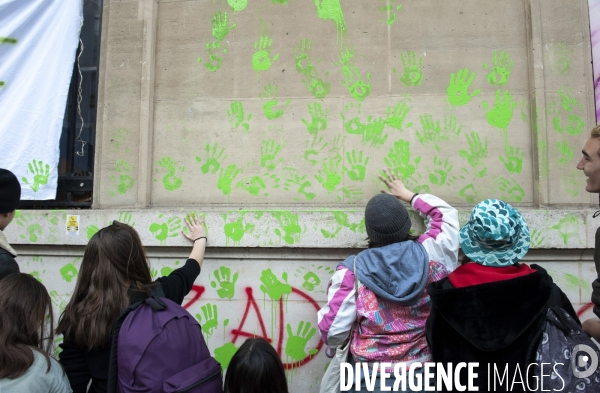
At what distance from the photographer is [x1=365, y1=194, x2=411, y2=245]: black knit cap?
8.47 feet

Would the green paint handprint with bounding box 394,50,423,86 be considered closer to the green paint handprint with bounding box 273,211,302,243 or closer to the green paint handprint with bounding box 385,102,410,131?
the green paint handprint with bounding box 385,102,410,131

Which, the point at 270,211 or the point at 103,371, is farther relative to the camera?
the point at 270,211

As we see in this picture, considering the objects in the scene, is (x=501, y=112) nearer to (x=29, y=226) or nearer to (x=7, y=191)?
(x=7, y=191)

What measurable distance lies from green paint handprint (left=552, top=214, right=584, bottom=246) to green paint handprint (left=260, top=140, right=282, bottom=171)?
2.27 metres

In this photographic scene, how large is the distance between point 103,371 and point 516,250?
2.08 m

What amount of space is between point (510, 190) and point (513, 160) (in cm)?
25

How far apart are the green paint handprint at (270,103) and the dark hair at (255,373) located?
2312 millimetres

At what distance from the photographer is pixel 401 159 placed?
3793 mm

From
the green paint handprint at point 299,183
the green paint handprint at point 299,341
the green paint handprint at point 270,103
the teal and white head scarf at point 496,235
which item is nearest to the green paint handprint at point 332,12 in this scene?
the green paint handprint at point 270,103

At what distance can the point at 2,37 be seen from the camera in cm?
409

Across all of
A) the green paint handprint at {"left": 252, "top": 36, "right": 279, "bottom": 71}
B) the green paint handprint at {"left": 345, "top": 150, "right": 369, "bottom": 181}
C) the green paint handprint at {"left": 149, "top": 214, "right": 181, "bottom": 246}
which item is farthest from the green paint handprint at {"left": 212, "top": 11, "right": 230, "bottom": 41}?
the green paint handprint at {"left": 149, "top": 214, "right": 181, "bottom": 246}

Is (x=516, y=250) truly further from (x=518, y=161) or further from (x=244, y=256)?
(x=244, y=256)

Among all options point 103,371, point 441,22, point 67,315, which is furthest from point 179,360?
point 441,22

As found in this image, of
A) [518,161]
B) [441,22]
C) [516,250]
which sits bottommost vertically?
[516,250]
